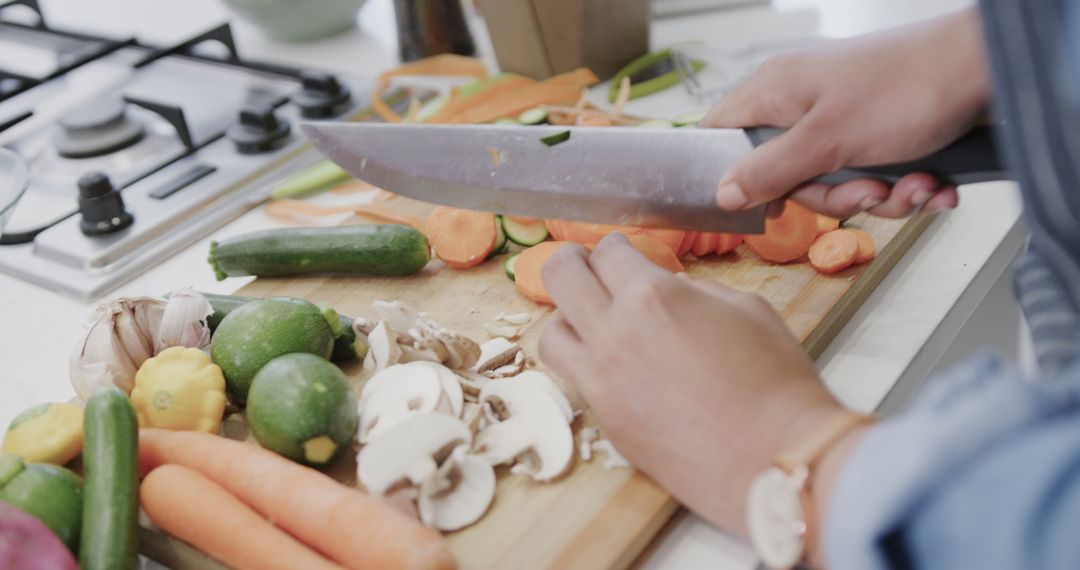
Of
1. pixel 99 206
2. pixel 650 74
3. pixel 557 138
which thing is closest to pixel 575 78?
pixel 650 74

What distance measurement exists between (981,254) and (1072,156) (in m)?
0.58

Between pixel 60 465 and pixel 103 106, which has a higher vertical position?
pixel 103 106

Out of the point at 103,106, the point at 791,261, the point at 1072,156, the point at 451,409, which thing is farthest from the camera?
the point at 103,106

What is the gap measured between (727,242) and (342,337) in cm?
47

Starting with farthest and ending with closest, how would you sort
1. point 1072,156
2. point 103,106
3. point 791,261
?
point 103,106 → point 791,261 → point 1072,156

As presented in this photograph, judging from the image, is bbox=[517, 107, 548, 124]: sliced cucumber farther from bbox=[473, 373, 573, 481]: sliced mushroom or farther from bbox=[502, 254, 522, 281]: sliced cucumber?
bbox=[473, 373, 573, 481]: sliced mushroom

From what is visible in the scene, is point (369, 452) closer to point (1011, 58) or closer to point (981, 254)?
point (1011, 58)

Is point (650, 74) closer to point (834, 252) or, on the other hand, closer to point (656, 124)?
point (656, 124)

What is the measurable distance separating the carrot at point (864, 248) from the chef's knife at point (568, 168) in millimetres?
131

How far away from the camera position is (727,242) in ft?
4.13

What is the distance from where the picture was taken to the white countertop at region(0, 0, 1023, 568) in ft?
3.53

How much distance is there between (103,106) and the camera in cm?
183

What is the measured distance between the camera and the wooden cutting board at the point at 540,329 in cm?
91

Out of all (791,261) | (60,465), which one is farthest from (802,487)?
(60,465)
